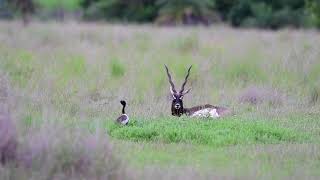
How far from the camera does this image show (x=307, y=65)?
17484 mm

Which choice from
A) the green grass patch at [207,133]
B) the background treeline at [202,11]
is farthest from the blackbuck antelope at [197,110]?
the background treeline at [202,11]

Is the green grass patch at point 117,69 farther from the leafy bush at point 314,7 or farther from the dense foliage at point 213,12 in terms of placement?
the dense foliage at point 213,12

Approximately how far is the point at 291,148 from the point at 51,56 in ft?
34.5

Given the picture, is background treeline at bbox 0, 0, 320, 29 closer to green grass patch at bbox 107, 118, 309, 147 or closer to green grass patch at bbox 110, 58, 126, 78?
green grass patch at bbox 110, 58, 126, 78

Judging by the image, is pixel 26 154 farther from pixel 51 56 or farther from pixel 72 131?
pixel 51 56

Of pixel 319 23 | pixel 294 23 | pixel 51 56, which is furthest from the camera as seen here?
pixel 294 23

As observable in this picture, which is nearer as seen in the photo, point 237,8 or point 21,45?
point 21,45

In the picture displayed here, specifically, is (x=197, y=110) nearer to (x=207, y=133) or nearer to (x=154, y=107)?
(x=154, y=107)

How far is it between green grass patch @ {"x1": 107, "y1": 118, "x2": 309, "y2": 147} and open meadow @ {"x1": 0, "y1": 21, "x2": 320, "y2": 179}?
0.05ft

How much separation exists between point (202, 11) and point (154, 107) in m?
28.4

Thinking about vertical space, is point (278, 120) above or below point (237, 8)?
below

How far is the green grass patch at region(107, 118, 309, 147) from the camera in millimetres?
10023

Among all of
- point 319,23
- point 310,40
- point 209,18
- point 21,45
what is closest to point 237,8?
point 209,18

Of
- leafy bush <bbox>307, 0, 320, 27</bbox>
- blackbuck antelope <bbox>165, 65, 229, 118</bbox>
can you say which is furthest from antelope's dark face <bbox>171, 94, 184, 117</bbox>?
leafy bush <bbox>307, 0, 320, 27</bbox>
